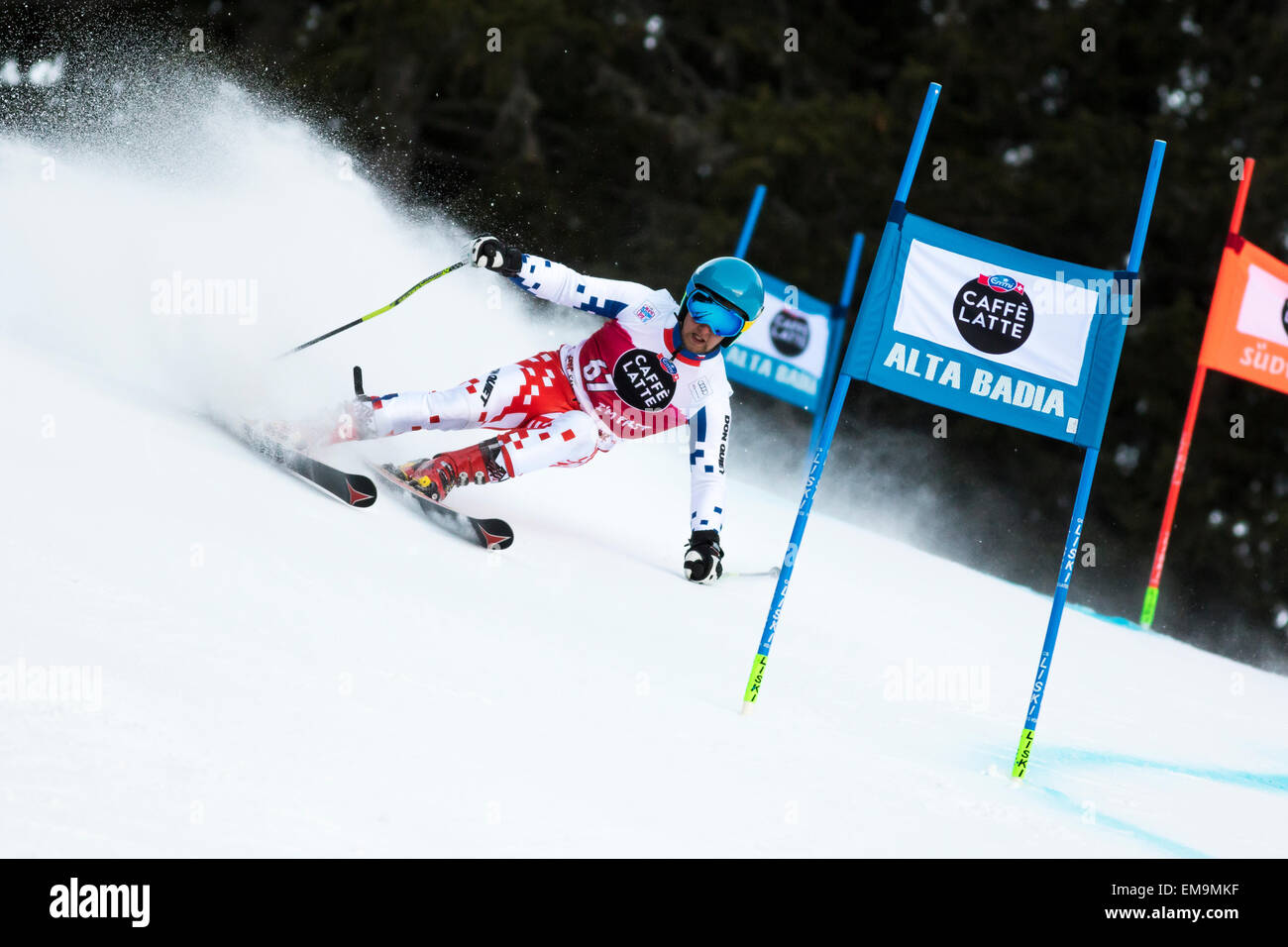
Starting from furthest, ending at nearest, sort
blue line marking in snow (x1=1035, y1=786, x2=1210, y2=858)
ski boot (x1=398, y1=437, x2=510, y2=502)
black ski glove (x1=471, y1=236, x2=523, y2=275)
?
ski boot (x1=398, y1=437, x2=510, y2=502) → black ski glove (x1=471, y1=236, x2=523, y2=275) → blue line marking in snow (x1=1035, y1=786, x2=1210, y2=858)

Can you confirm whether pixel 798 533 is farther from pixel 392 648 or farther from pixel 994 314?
pixel 392 648

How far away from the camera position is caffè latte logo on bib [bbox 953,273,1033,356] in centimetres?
388

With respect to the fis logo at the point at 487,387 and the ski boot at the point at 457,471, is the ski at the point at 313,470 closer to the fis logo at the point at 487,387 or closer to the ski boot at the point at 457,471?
the ski boot at the point at 457,471

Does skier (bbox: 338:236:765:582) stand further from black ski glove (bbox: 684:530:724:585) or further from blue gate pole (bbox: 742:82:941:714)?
blue gate pole (bbox: 742:82:941:714)

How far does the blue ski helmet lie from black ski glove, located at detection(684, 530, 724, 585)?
2.82 feet

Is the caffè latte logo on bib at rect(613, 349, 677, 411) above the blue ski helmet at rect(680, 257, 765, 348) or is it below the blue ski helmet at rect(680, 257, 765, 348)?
below

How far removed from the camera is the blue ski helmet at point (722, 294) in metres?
4.97

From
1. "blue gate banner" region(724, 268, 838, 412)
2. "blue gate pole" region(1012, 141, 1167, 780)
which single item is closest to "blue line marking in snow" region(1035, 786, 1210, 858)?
"blue gate pole" region(1012, 141, 1167, 780)

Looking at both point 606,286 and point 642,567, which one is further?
point 642,567

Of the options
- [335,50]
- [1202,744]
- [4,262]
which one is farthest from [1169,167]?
[4,262]

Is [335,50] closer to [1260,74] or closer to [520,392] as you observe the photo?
[1260,74]

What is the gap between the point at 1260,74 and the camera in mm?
18094

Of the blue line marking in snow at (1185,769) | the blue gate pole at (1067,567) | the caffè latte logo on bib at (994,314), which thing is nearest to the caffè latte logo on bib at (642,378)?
the caffè latte logo on bib at (994,314)

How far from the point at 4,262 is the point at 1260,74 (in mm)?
16912
